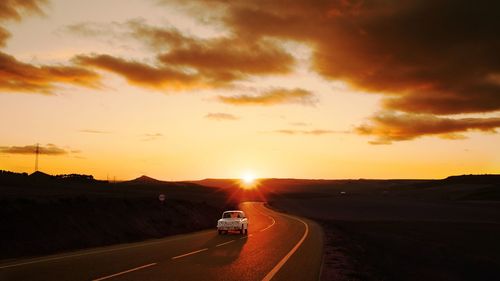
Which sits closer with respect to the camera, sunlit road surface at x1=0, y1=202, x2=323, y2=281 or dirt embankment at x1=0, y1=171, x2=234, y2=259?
sunlit road surface at x1=0, y1=202, x2=323, y2=281

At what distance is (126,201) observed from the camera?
37938 mm

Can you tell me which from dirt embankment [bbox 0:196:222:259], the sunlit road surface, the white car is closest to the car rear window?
the white car

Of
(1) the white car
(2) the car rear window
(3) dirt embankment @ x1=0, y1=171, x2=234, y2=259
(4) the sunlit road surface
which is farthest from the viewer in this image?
(2) the car rear window

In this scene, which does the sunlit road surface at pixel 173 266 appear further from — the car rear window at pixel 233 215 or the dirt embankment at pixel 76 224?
the car rear window at pixel 233 215

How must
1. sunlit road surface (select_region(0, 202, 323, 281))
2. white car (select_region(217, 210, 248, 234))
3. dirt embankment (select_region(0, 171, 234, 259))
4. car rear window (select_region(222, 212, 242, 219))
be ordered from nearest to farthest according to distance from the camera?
sunlit road surface (select_region(0, 202, 323, 281))
dirt embankment (select_region(0, 171, 234, 259))
white car (select_region(217, 210, 248, 234))
car rear window (select_region(222, 212, 242, 219))

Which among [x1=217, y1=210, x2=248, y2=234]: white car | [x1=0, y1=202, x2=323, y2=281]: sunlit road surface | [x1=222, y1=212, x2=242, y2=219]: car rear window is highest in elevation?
[x1=222, y1=212, x2=242, y2=219]: car rear window

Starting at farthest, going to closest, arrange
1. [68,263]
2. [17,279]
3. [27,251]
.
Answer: [27,251], [68,263], [17,279]

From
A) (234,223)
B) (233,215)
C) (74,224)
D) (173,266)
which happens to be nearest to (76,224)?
(74,224)

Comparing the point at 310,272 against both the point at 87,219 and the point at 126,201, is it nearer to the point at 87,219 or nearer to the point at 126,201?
the point at 87,219

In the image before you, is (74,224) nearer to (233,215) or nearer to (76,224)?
(76,224)

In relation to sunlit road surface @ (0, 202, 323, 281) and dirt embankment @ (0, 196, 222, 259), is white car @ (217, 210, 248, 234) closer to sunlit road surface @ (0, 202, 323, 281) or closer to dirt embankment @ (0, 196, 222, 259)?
dirt embankment @ (0, 196, 222, 259)

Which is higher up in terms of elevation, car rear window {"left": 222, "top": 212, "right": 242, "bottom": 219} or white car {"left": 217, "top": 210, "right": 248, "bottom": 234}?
car rear window {"left": 222, "top": 212, "right": 242, "bottom": 219}

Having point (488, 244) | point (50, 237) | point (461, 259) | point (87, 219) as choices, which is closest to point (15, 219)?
point (50, 237)

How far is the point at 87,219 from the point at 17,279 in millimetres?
17355
